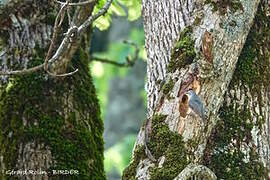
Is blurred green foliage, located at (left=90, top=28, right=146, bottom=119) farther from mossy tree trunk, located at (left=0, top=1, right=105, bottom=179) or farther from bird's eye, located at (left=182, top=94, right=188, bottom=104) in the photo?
bird's eye, located at (left=182, top=94, right=188, bottom=104)

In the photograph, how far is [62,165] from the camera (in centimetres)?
380

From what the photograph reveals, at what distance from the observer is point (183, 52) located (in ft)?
10.2

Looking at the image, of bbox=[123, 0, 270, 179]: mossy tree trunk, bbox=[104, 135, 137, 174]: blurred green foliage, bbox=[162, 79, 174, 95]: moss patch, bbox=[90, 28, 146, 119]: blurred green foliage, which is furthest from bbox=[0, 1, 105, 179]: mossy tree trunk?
bbox=[104, 135, 137, 174]: blurred green foliage

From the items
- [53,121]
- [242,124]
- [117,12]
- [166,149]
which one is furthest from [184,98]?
[117,12]

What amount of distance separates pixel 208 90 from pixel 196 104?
13 centimetres

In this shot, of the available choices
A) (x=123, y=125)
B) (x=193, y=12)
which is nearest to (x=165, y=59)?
(x=193, y=12)

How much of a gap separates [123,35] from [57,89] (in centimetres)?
1045

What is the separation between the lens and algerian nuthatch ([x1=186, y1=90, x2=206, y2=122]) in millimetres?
2934

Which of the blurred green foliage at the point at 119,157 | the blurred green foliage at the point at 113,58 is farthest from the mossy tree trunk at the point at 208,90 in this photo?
the blurred green foliage at the point at 119,157

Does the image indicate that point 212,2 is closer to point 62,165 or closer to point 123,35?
point 62,165

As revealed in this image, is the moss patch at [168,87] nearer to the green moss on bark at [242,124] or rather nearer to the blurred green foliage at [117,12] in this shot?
the green moss on bark at [242,124]

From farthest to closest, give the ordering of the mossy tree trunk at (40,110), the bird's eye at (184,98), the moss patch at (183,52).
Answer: the mossy tree trunk at (40,110), the moss patch at (183,52), the bird's eye at (184,98)

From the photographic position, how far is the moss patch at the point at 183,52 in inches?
121

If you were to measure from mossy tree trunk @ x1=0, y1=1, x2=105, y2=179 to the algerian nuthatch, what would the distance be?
1.12 meters
